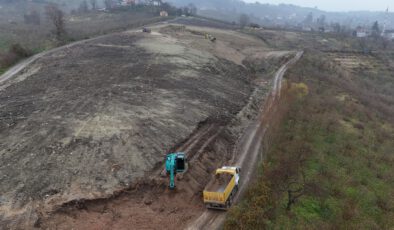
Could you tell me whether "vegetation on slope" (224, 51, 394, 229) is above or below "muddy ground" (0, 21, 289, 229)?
below

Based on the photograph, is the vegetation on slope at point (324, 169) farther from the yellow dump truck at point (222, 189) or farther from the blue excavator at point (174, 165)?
the blue excavator at point (174, 165)

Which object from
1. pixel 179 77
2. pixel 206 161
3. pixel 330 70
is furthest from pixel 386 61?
pixel 206 161

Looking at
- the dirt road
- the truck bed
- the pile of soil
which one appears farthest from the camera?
the truck bed

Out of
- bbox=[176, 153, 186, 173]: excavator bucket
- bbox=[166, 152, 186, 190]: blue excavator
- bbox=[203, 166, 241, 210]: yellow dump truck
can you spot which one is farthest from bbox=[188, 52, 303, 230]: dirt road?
bbox=[176, 153, 186, 173]: excavator bucket

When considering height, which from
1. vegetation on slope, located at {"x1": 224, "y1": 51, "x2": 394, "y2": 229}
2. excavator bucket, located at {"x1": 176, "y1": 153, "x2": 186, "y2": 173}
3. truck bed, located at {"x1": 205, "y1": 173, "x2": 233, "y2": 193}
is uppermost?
excavator bucket, located at {"x1": 176, "y1": 153, "x2": 186, "y2": 173}

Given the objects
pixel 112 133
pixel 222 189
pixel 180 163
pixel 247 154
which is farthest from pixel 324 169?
pixel 112 133

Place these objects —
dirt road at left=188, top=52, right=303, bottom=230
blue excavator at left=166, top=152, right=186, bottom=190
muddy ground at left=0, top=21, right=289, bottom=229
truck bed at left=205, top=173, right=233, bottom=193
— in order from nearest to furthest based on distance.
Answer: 1. dirt road at left=188, top=52, right=303, bottom=230
2. muddy ground at left=0, top=21, right=289, bottom=229
3. truck bed at left=205, top=173, right=233, bottom=193
4. blue excavator at left=166, top=152, right=186, bottom=190

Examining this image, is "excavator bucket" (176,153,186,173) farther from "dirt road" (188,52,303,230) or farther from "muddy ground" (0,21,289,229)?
"dirt road" (188,52,303,230)

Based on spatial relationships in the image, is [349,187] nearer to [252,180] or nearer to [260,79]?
[252,180]
